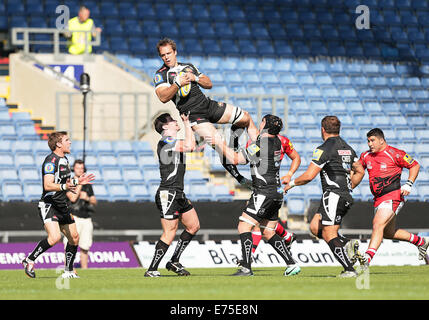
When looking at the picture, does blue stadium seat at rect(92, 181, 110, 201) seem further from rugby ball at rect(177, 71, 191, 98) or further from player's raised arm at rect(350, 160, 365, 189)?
player's raised arm at rect(350, 160, 365, 189)

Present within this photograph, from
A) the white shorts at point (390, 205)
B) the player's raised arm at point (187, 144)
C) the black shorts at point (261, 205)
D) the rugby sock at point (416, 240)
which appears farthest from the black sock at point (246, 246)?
the rugby sock at point (416, 240)

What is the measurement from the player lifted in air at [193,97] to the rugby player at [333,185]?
1.28 metres

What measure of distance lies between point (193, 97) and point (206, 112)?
298 millimetres

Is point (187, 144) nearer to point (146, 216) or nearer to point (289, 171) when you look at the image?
point (289, 171)

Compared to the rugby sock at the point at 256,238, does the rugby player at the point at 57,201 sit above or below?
above

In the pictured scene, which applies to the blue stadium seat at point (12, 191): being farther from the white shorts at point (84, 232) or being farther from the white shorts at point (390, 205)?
the white shorts at point (390, 205)

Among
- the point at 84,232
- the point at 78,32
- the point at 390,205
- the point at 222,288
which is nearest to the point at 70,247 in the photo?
the point at 222,288

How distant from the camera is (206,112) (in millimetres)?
13508

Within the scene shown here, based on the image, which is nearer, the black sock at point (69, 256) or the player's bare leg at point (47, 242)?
the player's bare leg at point (47, 242)

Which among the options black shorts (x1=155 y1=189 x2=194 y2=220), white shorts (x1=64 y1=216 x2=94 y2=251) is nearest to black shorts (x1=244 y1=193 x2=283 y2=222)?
black shorts (x1=155 y1=189 x2=194 y2=220)

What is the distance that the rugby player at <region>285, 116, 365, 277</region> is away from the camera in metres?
12.8

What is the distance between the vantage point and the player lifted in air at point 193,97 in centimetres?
1309

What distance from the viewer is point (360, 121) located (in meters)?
27.2
